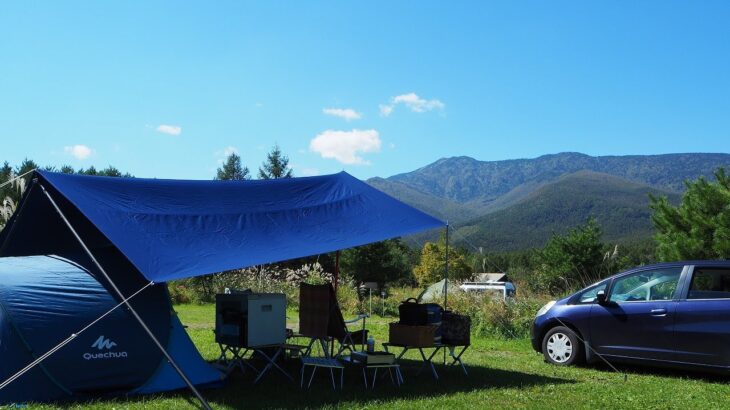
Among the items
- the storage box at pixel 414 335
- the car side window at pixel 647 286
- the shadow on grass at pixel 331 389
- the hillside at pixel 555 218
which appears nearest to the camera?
the shadow on grass at pixel 331 389

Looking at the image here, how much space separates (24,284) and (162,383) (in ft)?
4.97

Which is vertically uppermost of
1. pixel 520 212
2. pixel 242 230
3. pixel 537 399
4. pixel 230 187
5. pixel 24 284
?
pixel 520 212

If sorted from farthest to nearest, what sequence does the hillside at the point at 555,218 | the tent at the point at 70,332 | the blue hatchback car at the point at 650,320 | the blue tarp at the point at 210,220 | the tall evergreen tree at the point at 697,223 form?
the hillside at the point at 555,218, the tall evergreen tree at the point at 697,223, the blue hatchback car at the point at 650,320, the blue tarp at the point at 210,220, the tent at the point at 70,332

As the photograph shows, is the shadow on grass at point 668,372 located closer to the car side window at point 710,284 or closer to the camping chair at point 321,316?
the car side window at point 710,284

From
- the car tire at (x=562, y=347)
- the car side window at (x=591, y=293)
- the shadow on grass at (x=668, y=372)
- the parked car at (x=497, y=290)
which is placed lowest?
the shadow on grass at (x=668, y=372)

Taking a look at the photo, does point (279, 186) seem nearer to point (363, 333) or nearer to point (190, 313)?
point (363, 333)

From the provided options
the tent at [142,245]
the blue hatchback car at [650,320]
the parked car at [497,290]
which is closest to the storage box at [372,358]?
the tent at [142,245]

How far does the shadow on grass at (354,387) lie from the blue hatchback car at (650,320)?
101 centimetres

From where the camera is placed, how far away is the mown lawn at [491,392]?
585 centimetres

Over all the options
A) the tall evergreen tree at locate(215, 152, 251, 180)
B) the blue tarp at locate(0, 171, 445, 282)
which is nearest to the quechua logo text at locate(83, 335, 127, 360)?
the blue tarp at locate(0, 171, 445, 282)

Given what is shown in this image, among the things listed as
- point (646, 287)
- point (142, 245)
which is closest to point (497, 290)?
point (646, 287)

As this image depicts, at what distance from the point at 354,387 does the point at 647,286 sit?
380 centimetres

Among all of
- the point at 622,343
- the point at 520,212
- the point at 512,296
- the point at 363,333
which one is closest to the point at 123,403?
the point at 363,333

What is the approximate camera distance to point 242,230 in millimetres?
6828
